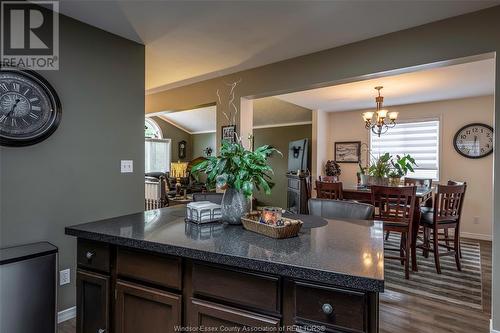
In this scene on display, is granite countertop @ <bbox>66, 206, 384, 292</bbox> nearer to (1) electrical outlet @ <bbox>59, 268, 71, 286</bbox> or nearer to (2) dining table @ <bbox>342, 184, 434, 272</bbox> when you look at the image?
(1) electrical outlet @ <bbox>59, 268, 71, 286</bbox>

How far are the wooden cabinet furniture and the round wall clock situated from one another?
5.22 metres

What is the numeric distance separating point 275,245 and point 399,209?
252 centimetres

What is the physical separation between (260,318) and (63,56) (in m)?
2.50

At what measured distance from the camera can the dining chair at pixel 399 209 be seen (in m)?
3.03

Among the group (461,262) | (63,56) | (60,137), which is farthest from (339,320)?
(461,262)

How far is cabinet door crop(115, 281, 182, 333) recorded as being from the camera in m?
1.28

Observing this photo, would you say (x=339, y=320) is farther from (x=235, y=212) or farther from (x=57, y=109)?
(x=57, y=109)

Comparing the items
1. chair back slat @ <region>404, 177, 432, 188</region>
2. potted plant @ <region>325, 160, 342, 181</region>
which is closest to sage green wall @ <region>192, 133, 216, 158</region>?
potted plant @ <region>325, 160, 342, 181</region>

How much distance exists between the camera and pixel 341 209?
2066 millimetres

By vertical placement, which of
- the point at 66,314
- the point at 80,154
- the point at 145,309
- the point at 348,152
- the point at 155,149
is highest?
the point at 155,149

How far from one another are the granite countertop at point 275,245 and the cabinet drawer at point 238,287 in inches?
2.2

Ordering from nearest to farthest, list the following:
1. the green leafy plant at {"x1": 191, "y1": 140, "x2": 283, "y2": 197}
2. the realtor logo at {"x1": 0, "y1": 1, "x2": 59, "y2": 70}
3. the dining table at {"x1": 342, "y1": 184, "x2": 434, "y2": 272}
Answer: the green leafy plant at {"x1": 191, "y1": 140, "x2": 283, "y2": 197} → the realtor logo at {"x1": 0, "y1": 1, "x2": 59, "y2": 70} → the dining table at {"x1": 342, "y1": 184, "x2": 434, "y2": 272}

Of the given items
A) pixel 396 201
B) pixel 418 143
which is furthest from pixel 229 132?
pixel 418 143

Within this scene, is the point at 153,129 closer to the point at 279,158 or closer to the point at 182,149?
the point at 182,149
